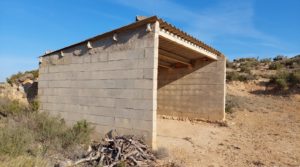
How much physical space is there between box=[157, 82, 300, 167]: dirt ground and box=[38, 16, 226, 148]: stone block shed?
3.44 ft

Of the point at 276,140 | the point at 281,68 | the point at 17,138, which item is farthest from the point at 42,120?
the point at 281,68

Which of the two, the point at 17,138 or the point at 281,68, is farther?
the point at 281,68

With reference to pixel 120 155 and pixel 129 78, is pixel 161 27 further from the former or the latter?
pixel 120 155

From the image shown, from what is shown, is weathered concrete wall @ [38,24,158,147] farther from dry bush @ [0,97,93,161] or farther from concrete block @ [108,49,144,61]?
dry bush @ [0,97,93,161]

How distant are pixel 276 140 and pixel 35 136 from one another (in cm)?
786

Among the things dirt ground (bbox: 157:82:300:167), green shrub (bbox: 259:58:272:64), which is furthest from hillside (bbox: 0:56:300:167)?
green shrub (bbox: 259:58:272:64)

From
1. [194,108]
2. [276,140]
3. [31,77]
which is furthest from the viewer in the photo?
[31,77]

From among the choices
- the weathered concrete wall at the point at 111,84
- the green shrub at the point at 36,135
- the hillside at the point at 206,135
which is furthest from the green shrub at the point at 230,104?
the green shrub at the point at 36,135

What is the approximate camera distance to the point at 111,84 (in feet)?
27.4

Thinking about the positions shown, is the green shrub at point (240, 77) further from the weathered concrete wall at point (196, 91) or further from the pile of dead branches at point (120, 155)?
the pile of dead branches at point (120, 155)

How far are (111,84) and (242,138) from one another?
525 cm

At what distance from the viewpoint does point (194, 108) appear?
12.9m

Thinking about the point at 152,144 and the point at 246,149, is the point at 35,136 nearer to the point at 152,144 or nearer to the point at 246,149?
the point at 152,144

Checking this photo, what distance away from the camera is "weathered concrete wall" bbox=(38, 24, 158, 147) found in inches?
295
